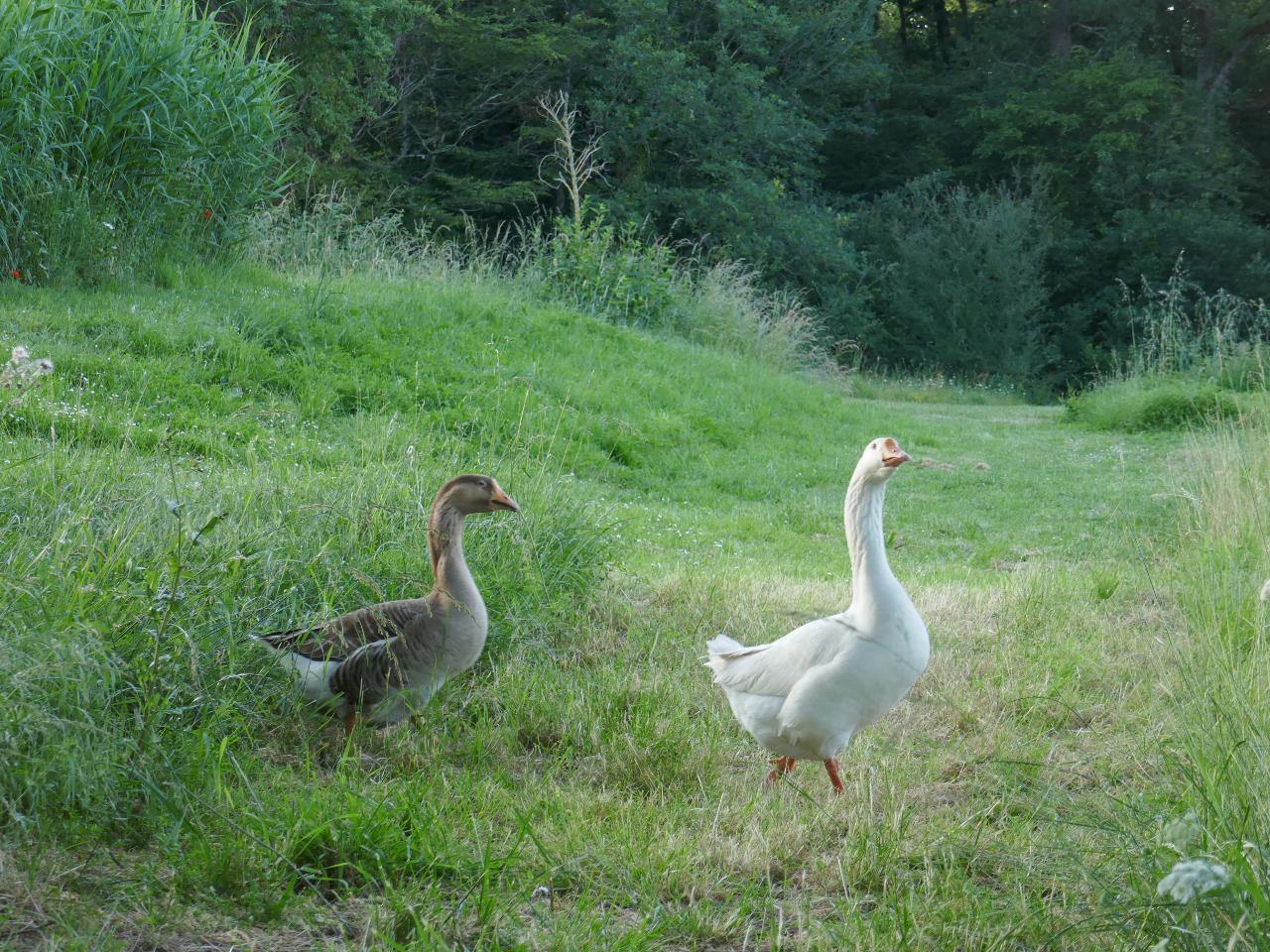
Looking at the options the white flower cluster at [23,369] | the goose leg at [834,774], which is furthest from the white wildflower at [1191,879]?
the white flower cluster at [23,369]

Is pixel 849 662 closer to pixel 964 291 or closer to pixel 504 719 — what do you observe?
pixel 504 719

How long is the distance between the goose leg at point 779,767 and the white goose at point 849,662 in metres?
0.03

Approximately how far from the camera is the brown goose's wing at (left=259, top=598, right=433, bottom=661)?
4004 mm

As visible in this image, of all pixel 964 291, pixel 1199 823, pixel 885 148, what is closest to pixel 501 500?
pixel 1199 823

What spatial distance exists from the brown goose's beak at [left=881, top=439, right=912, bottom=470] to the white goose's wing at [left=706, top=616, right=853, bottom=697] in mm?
499

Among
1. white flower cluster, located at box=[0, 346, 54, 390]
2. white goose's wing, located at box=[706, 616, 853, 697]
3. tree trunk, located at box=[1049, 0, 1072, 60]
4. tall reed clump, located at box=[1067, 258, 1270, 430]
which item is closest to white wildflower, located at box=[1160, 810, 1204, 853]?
white goose's wing, located at box=[706, 616, 853, 697]

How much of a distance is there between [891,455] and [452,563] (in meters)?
1.50

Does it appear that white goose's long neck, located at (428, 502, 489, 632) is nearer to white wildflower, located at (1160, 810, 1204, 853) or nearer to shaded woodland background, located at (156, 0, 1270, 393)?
white wildflower, located at (1160, 810, 1204, 853)

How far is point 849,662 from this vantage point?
3.57 metres

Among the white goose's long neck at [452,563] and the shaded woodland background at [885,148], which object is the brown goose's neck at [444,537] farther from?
the shaded woodland background at [885,148]

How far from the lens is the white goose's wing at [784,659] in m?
3.68

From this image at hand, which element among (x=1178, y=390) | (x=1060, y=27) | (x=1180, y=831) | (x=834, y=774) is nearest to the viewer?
(x=1180, y=831)

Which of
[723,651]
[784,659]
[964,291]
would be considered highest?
[784,659]

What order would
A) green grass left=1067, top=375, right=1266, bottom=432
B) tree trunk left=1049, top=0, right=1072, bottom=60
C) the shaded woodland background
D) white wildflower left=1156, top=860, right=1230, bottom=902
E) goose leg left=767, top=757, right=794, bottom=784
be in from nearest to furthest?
white wildflower left=1156, top=860, right=1230, bottom=902, goose leg left=767, top=757, right=794, bottom=784, green grass left=1067, top=375, right=1266, bottom=432, the shaded woodland background, tree trunk left=1049, top=0, right=1072, bottom=60
